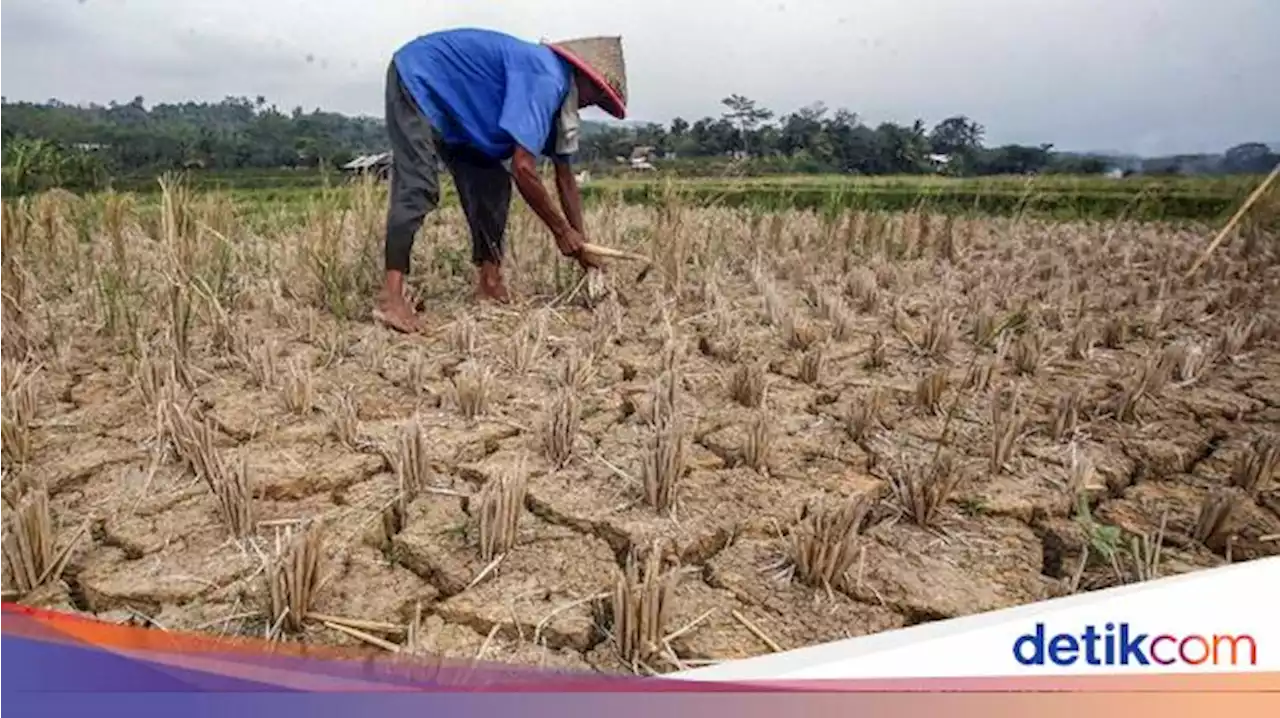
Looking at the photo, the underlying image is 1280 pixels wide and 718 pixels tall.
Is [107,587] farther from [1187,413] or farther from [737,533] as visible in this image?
[1187,413]

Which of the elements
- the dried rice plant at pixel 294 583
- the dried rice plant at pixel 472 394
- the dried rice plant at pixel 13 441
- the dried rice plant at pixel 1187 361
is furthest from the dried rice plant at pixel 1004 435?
the dried rice plant at pixel 13 441

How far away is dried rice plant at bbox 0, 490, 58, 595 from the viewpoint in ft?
2.81

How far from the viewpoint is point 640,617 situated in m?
0.85

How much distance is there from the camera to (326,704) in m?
0.59

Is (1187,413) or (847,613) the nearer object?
(847,613)

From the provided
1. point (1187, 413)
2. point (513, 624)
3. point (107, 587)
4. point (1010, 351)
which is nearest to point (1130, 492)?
point (1187, 413)

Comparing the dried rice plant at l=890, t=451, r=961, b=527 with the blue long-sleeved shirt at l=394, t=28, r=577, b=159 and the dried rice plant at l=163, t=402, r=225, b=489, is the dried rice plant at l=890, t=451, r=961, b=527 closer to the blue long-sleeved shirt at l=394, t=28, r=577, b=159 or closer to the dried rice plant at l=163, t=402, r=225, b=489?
the dried rice plant at l=163, t=402, r=225, b=489

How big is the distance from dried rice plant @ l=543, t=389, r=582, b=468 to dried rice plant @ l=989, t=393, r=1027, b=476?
0.58 meters

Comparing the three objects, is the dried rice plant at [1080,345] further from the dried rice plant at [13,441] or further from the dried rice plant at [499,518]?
the dried rice plant at [13,441]

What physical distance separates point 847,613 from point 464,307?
130 centimetres

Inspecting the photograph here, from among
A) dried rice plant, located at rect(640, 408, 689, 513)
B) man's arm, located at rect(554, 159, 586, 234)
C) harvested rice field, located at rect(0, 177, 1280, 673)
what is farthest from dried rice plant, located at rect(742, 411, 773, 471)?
man's arm, located at rect(554, 159, 586, 234)

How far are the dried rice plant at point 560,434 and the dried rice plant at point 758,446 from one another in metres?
0.25

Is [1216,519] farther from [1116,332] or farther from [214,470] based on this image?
[214,470]

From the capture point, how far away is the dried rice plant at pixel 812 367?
5.23ft
